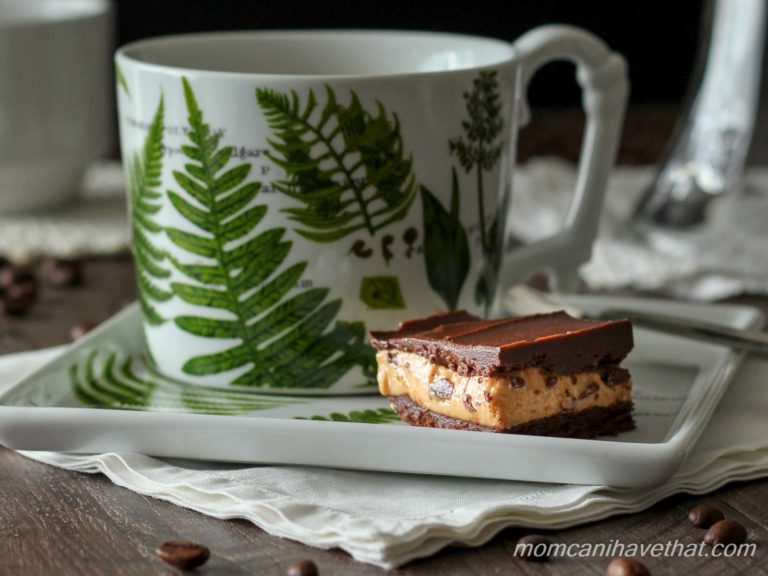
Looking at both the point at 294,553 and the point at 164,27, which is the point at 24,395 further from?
the point at 164,27

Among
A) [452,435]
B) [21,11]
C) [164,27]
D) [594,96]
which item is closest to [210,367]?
[452,435]

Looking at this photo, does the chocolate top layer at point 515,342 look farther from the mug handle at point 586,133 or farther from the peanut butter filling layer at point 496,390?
the mug handle at point 586,133

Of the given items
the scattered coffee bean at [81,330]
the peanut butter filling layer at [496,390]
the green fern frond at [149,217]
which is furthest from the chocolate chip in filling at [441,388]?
the scattered coffee bean at [81,330]

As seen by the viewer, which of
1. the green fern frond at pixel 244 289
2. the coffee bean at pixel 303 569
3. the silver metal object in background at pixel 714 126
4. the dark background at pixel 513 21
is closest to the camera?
the coffee bean at pixel 303 569

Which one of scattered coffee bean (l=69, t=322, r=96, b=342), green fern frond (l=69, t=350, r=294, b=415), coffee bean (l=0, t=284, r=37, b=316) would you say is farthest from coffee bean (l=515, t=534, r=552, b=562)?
coffee bean (l=0, t=284, r=37, b=316)

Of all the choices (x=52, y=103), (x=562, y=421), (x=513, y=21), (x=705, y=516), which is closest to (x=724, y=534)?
(x=705, y=516)

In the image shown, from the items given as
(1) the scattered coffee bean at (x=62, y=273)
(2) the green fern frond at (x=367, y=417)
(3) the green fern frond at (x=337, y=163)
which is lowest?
(1) the scattered coffee bean at (x=62, y=273)

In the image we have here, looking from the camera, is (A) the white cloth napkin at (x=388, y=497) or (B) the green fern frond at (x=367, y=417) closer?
(A) the white cloth napkin at (x=388, y=497)

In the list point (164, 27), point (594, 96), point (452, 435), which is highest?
point (594, 96)
